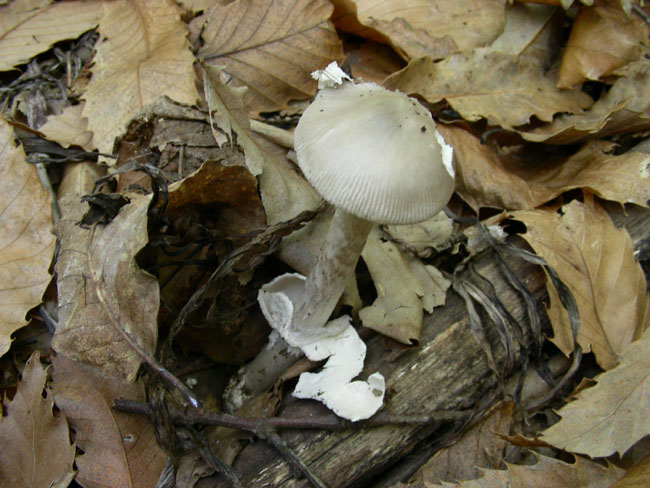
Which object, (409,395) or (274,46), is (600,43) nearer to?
(274,46)

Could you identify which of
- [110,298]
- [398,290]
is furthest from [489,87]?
[110,298]

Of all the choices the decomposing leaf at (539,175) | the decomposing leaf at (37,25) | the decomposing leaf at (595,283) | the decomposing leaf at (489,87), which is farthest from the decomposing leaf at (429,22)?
the decomposing leaf at (37,25)

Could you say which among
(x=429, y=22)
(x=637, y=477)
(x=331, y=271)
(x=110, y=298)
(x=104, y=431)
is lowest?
(x=637, y=477)

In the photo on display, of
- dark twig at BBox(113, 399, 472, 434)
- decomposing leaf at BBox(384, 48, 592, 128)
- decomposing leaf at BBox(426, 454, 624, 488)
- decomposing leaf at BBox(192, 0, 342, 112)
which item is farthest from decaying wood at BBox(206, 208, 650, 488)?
decomposing leaf at BBox(192, 0, 342, 112)

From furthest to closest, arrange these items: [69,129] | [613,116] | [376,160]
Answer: [69,129] → [613,116] → [376,160]

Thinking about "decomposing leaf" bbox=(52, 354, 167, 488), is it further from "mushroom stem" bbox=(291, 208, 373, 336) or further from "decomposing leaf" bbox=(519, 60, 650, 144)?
"decomposing leaf" bbox=(519, 60, 650, 144)

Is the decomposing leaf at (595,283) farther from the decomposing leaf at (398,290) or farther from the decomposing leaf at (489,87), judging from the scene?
the decomposing leaf at (489,87)

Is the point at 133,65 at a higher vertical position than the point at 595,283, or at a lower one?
higher
